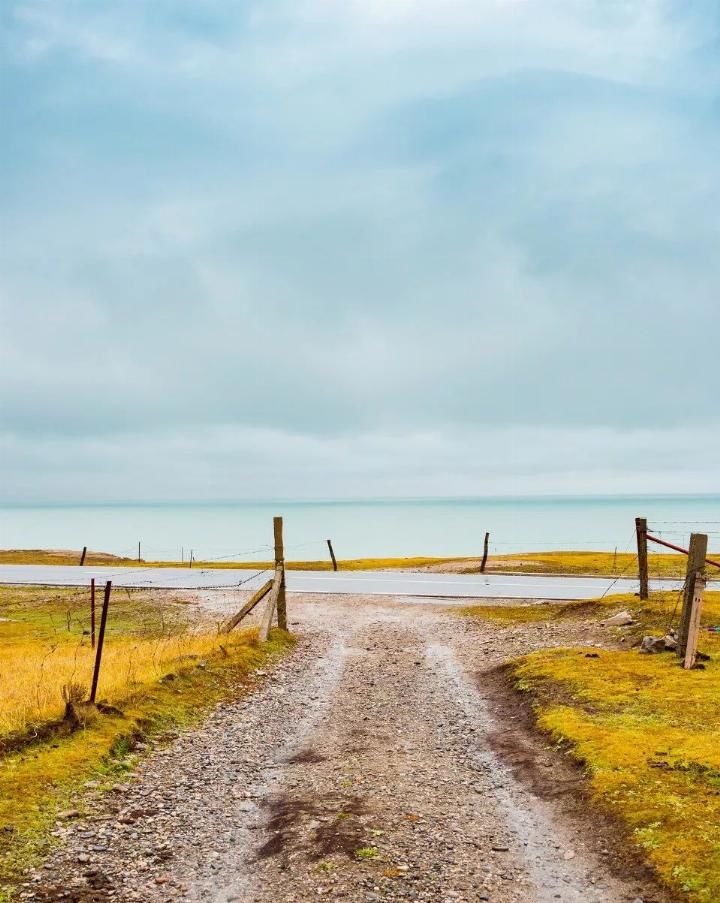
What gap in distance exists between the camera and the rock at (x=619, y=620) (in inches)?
926

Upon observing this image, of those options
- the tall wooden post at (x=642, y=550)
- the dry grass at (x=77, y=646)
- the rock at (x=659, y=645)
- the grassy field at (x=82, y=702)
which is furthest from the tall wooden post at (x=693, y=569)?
the dry grass at (x=77, y=646)

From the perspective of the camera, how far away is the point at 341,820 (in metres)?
9.22

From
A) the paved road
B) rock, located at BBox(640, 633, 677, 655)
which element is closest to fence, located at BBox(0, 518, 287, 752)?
the paved road

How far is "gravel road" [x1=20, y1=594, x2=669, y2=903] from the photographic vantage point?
25.2 ft

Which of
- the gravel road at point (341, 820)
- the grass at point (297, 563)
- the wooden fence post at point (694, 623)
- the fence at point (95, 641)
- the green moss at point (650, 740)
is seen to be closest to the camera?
the gravel road at point (341, 820)

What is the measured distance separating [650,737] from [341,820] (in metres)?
6.10

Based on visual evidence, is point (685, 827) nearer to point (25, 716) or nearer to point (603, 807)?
point (603, 807)

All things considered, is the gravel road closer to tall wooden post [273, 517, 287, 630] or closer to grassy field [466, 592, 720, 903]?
grassy field [466, 592, 720, 903]

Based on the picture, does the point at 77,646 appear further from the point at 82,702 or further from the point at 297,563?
the point at 297,563

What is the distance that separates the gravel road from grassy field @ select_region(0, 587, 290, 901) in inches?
22.1

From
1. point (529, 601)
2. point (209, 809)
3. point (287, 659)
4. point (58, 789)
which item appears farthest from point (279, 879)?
point (529, 601)

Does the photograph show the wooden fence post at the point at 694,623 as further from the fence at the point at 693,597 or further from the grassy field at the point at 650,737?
the grassy field at the point at 650,737

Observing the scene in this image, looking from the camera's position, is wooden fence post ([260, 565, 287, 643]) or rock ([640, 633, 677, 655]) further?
wooden fence post ([260, 565, 287, 643])

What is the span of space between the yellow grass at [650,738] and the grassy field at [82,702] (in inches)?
296
